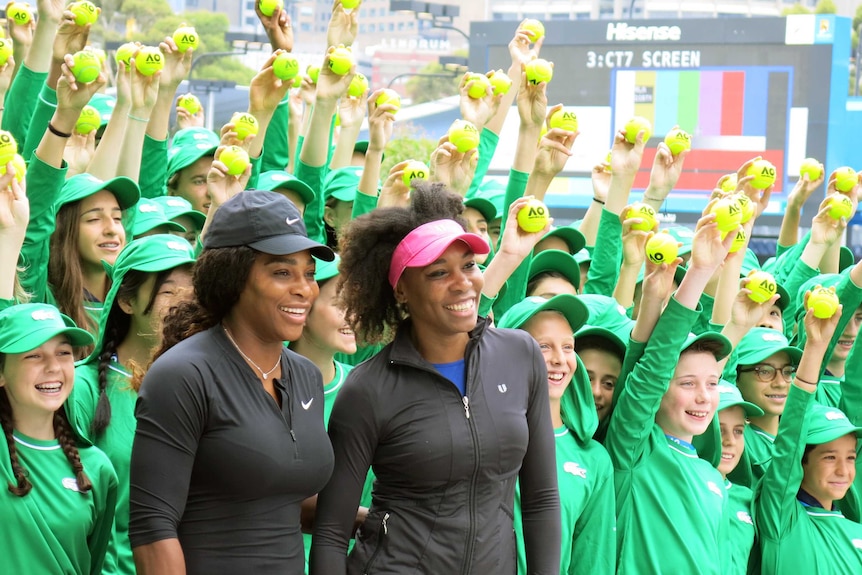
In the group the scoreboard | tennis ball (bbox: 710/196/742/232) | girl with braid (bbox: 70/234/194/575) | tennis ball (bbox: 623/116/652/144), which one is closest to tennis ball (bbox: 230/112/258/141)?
girl with braid (bbox: 70/234/194/575)

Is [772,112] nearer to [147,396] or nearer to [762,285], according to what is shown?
[762,285]

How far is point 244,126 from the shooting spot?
18.7 ft

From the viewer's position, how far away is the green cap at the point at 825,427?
5.73 metres

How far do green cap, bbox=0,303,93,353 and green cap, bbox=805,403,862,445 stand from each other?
10.4 feet

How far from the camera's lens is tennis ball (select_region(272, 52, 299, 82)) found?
5887mm

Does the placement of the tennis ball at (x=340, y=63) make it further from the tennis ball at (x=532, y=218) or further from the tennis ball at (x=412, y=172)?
the tennis ball at (x=532, y=218)

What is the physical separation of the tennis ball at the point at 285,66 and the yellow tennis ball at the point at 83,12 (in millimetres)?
830

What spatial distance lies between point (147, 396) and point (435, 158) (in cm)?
275

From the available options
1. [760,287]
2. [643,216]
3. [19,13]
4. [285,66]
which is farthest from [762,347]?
[19,13]

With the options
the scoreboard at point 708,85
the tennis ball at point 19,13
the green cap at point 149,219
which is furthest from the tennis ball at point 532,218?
the scoreboard at point 708,85

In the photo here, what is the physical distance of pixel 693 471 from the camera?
5180 millimetres

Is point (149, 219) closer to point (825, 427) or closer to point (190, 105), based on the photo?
point (190, 105)

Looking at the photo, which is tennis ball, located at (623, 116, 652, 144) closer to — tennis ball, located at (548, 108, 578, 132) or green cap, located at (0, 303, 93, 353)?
tennis ball, located at (548, 108, 578, 132)

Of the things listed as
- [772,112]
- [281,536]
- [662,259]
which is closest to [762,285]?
[662,259]
